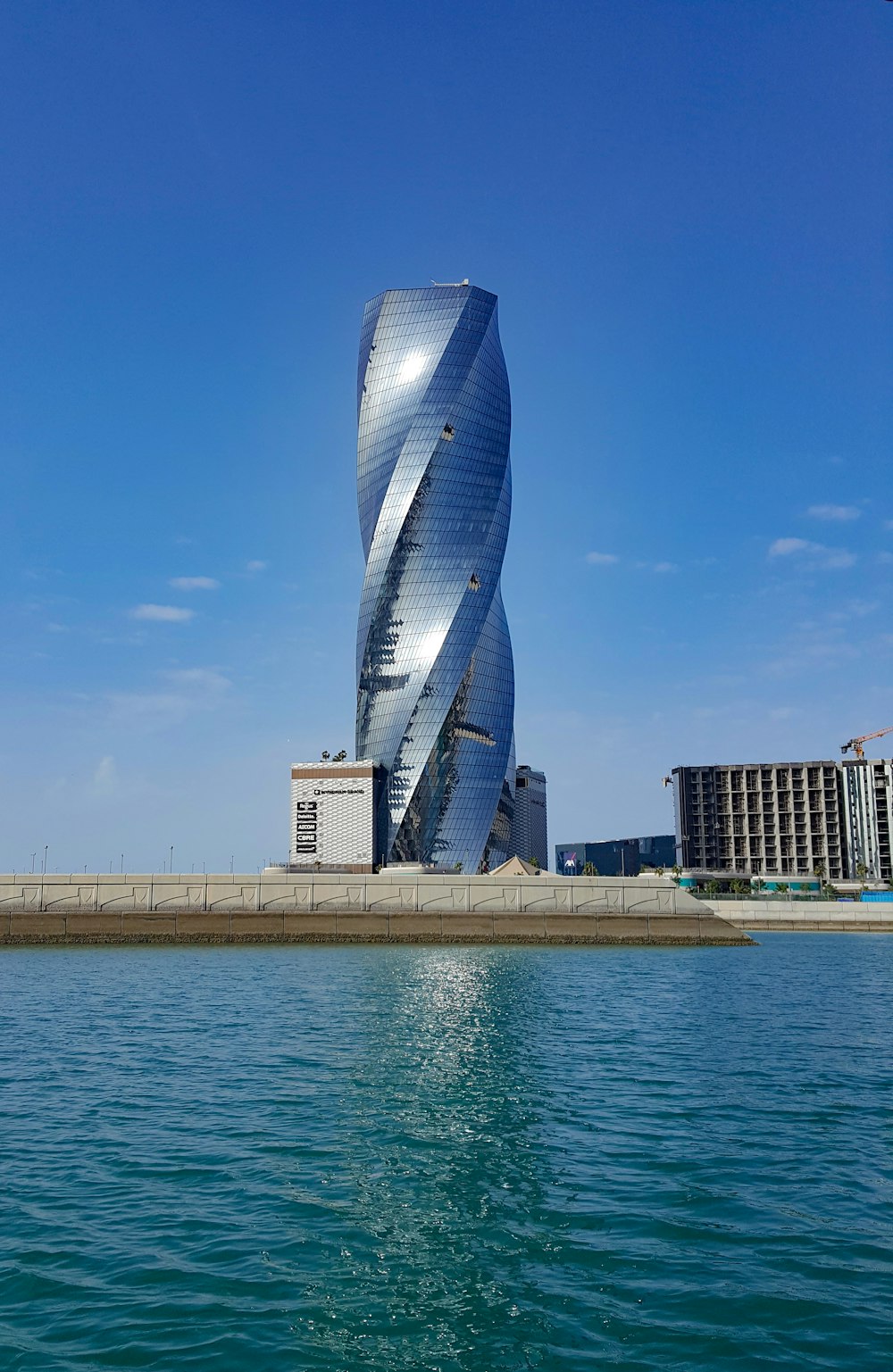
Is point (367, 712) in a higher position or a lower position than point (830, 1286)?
higher

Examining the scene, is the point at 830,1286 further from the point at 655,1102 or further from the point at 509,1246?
the point at 655,1102

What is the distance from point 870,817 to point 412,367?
375 ft

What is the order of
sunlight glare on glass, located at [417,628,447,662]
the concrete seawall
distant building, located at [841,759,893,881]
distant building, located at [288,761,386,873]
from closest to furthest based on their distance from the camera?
the concrete seawall → sunlight glare on glass, located at [417,628,447,662] → distant building, located at [288,761,386,873] → distant building, located at [841,759,893,881]

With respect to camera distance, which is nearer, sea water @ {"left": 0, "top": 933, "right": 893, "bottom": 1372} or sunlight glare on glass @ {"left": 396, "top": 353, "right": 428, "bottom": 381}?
sea water @ {"left": 0, "top": 933, "right": 893, "bottom": 1372}

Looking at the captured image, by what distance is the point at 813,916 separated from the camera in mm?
101438

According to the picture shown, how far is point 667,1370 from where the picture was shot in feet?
29.9

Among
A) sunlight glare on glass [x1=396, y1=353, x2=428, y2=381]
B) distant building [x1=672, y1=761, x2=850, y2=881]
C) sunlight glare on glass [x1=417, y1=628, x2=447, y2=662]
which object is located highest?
sunlight glare on glass [x1=396, y1=353, x2=428, y2=381]

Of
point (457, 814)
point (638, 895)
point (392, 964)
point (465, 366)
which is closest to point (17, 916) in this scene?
point (392, 964)

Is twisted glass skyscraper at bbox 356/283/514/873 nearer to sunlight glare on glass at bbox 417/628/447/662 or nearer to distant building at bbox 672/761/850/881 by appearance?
sunlight glare on glass at bbox 417/628/447/662

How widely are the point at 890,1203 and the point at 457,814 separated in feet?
397

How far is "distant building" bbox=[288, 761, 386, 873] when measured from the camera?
463ft

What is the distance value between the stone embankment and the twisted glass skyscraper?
136 feet

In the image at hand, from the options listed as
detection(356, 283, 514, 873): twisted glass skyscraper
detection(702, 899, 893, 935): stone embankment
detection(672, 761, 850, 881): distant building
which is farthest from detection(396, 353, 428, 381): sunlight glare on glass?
detection(672, 761, 850, 881): distant building

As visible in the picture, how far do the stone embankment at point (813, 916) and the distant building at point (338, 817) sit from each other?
54.5 meters
